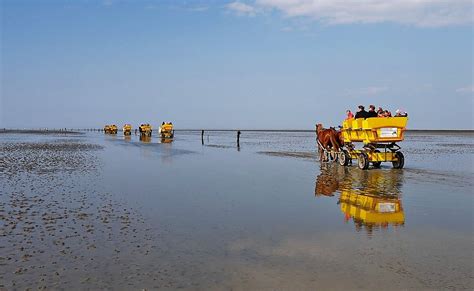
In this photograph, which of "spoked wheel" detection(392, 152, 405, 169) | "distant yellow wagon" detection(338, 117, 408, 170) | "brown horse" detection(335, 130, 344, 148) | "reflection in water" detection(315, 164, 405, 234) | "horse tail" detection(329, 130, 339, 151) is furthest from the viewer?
"horse tail" detection(329, 130, 339, 151)

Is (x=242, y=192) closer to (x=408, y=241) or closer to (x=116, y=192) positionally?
(x=116, y=192)

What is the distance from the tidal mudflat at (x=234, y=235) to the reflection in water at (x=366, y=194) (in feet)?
0.17

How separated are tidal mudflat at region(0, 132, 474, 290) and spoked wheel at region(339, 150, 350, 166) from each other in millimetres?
6733

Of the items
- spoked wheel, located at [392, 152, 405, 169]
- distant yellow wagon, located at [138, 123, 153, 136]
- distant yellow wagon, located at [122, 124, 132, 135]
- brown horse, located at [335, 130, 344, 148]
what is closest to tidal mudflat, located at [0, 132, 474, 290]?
spoked wheel, located at [392, 152, 405, 169]

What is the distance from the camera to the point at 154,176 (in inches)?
604

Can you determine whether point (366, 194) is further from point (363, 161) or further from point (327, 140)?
point (327, 140)

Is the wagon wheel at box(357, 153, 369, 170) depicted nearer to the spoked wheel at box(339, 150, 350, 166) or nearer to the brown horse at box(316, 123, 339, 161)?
the spoked wheel at box(339, 150, 350, 166)

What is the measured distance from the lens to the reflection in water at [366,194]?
842 cm

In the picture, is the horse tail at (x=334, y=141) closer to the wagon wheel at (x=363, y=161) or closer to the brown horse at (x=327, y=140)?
the brown horse at (x=327, y=140)

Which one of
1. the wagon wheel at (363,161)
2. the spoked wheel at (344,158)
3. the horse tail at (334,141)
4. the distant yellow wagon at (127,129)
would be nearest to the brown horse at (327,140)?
the horse tail at (334,141)

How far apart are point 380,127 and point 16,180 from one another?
14.2m

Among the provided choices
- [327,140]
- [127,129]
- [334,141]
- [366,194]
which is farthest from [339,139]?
[127,129]

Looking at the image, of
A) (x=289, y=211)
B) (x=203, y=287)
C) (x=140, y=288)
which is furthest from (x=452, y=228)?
(x=140, y=288)

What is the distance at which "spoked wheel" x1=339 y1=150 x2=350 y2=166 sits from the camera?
66.8 ft
